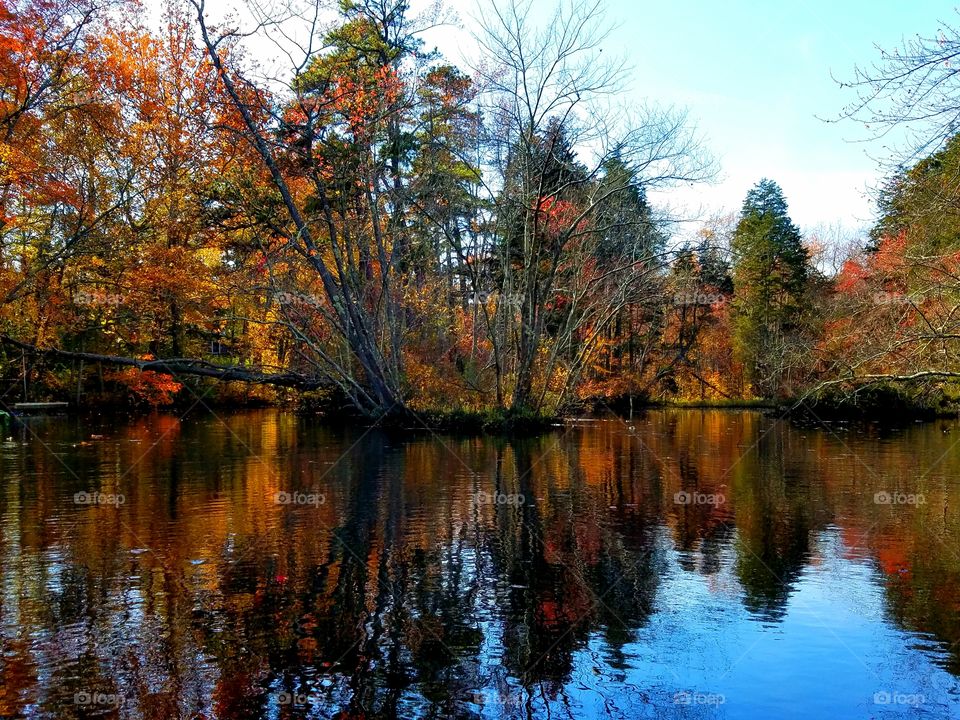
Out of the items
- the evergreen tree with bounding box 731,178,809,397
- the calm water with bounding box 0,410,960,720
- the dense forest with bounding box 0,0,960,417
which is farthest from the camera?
the evergreen tree with bounding box 731,178,809,397

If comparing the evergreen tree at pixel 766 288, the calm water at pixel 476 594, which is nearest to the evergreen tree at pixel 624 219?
the calm water at pixel 476 594

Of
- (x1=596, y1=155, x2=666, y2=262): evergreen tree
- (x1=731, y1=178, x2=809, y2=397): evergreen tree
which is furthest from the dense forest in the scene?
(x1=731, y1=178, x2=809, y2=397): evergreen tree

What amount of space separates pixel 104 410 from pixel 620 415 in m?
22.7

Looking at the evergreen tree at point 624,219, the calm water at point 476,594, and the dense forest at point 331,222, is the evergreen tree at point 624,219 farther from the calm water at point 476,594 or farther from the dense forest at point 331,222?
the calm water at point 476,594

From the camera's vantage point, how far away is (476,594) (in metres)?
7.77

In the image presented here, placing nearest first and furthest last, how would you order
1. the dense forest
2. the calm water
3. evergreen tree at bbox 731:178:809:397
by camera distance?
the calm water < the dense forest < evergreen tree at bbox 731:178:809:397

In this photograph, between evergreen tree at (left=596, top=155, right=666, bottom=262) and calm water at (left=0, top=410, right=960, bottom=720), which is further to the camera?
evergreen tree at (left=596, top=155, right=666, bottom=262)

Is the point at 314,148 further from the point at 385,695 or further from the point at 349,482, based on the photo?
the point at 385,695

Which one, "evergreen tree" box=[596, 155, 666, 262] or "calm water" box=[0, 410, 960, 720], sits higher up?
"evergreen tree" box=[596, 155, 666, 262]

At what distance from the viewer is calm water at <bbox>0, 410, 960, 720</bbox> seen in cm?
556

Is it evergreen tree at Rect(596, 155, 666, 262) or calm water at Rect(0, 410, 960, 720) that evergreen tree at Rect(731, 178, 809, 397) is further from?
calm water at Rect(0, 410, 960, 720)

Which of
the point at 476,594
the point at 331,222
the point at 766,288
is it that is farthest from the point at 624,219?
the point at 766,288

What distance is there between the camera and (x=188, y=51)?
24.8 metres

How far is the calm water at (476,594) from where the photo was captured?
5.56 meters
